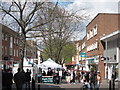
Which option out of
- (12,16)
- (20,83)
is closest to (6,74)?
(20,83)

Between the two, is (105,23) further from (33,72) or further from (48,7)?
(48,7)

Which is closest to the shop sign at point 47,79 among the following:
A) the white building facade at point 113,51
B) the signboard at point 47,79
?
the signboard at point 47,79

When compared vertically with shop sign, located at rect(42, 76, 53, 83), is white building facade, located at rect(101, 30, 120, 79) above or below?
above

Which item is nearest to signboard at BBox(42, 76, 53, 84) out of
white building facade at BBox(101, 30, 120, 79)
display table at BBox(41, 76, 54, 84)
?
display table at BBox(41, 76, 54, 84)

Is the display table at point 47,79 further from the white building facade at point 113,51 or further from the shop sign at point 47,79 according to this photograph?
the white building facade at point 113,51

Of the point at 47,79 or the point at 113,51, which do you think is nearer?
the point at 47,79

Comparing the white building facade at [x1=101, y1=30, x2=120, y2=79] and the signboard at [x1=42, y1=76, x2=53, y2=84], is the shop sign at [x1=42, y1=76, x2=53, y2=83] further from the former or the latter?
the white building facade at [x1=101, y1=30, x2=120, y2=79]

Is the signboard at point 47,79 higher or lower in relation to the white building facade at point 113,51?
lower

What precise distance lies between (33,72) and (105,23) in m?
14.3

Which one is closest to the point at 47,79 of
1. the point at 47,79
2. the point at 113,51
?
the point at 47,79

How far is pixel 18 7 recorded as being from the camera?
72.3 ft

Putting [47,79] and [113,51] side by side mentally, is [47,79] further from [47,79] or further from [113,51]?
A: [113,51]

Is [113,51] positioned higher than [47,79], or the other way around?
[113,51]

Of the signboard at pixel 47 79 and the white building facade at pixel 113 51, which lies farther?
the white building facade at pixel 113 51
